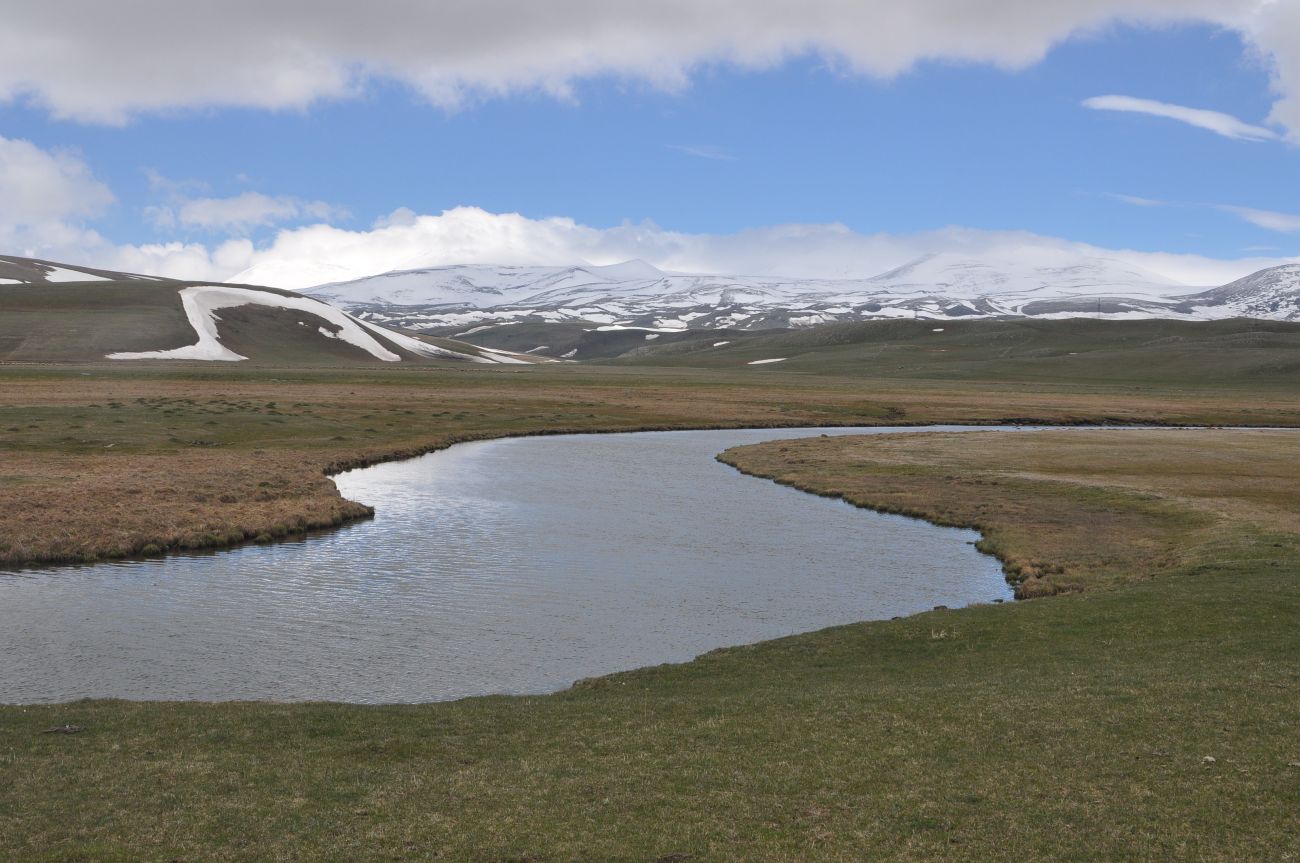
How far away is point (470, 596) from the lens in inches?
1457

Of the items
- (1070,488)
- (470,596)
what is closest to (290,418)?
(470,596)

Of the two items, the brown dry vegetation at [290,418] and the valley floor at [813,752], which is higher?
the brown dry vegetation at [290,418]

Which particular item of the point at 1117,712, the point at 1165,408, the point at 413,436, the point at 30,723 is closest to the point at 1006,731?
the point at 1117,712

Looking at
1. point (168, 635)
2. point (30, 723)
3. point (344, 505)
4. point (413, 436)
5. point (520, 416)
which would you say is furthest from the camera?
point (520, 416)

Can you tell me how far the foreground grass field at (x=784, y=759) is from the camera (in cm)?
1469

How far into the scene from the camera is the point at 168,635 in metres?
31.1

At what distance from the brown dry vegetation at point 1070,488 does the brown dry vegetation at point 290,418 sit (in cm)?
2686

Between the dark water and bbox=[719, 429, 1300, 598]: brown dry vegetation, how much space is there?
271 cm

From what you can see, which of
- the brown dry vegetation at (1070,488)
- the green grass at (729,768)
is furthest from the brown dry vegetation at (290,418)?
the brown dry vegetation at (1070,488)

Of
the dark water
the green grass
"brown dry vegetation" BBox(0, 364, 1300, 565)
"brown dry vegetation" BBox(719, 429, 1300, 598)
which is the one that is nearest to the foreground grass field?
the green grass

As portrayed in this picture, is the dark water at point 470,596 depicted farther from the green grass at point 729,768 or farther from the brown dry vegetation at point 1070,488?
the green grass at point 729,768

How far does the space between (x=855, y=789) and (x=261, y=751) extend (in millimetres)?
10468

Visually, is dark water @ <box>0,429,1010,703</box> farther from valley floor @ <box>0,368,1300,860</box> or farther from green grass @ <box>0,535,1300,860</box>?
green grass @ <box>0,535,1300,860</box>

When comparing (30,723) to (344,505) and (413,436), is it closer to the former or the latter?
(344,505)
